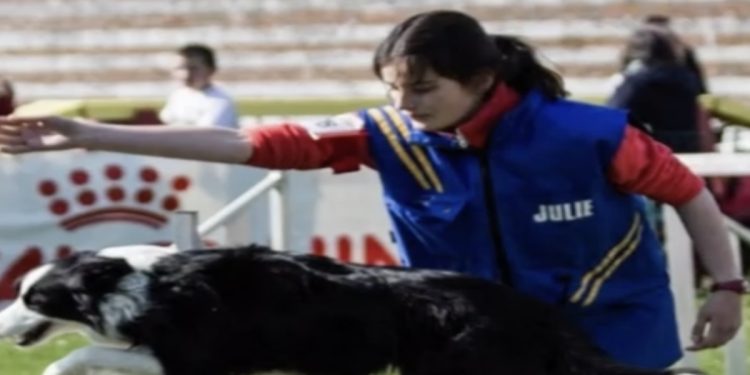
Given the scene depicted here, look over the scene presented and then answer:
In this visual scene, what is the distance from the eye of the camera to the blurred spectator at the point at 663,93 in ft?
31.0

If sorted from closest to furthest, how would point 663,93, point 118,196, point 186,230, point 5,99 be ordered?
point 186,230
point 118,196
point 663,93
point 5,99

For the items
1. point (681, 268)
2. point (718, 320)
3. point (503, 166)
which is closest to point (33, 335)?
point (503, 166)

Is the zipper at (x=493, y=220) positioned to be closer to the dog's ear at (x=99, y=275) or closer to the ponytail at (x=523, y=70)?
the ponytail at (x=523, y=70)

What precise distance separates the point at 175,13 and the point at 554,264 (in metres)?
12.3

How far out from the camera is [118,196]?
8.80m

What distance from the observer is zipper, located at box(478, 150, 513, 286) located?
397 centimetres

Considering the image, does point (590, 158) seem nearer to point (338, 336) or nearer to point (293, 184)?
point (338, 336)

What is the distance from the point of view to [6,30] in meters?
16.6

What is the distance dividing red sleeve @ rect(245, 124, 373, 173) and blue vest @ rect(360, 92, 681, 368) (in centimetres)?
4

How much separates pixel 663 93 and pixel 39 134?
19.8 feet

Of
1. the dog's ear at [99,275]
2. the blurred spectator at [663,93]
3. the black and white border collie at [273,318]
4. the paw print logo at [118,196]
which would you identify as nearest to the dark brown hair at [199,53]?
the paw print logo at [118,196]

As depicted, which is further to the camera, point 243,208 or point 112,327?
point 243,208

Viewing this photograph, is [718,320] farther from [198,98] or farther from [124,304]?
[198,98]

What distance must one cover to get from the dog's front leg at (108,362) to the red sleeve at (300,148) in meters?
0.65
